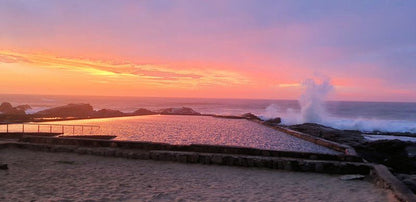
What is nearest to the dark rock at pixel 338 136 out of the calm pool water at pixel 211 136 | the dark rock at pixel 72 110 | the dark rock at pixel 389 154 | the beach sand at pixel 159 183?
the dark rock at pixel 389 154

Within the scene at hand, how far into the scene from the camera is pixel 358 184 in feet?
23.5

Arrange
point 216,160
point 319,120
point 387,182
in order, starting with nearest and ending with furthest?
point 387,182
point 216,160
point 319,120

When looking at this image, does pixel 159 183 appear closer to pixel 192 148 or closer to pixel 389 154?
pixel 192 148

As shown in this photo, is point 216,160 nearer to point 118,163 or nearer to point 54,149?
point 118,163

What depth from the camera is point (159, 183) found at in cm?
676

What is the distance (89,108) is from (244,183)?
32036mm

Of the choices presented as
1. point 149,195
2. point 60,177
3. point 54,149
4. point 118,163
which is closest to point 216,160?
point 118,163

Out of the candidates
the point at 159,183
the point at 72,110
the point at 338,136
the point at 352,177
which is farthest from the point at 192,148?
the point at 72,110

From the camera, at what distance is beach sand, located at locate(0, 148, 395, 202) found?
19.1 ft

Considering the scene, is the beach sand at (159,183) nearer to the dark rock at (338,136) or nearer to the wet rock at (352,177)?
the wet rock at (352,177)

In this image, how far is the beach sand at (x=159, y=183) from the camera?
19.1 feet

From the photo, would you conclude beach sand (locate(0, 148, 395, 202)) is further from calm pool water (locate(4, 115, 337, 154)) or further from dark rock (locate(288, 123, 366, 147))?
dark rock (locate(288, 123, 366, 147))

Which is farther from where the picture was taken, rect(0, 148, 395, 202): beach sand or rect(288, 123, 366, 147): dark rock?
rect(288, 123, 366, 147): dark rock

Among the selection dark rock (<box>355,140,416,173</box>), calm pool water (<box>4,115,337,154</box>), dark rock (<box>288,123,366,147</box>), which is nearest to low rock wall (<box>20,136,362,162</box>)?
calm pool water (<box>4,115,337,154</box>)
